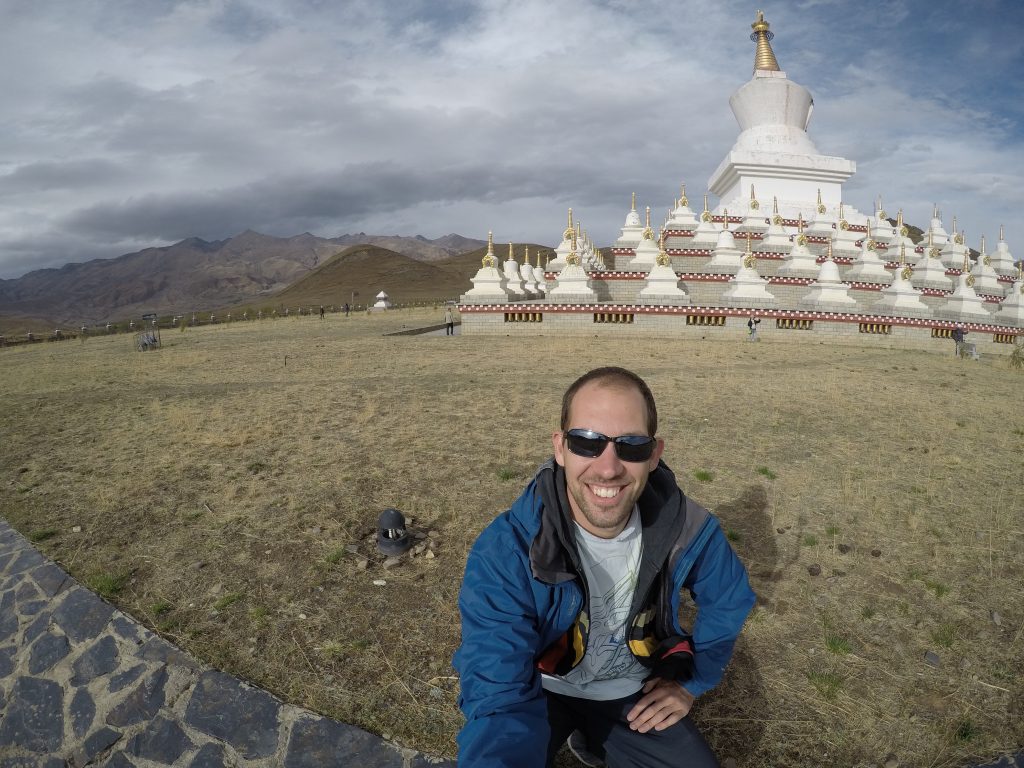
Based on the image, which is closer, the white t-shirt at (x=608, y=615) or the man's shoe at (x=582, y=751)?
the white t-shirt at (x=608, y=615)

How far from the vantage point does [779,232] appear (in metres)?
26.3

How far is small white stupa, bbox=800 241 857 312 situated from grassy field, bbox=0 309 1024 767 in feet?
26.1

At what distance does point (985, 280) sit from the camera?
25141 mm

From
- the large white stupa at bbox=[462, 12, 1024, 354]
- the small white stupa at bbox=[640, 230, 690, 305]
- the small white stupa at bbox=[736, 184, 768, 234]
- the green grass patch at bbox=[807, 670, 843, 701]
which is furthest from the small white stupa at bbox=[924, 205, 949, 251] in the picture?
the green grass patch at bbox=[807, 670, 843, 701]

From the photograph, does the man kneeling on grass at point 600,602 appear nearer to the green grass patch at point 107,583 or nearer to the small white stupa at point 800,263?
the green grass patch at point 107,583

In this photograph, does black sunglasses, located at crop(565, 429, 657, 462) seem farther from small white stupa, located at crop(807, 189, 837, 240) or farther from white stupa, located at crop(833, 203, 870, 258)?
small white stupa, located at crop(807, 189, 837, 240)

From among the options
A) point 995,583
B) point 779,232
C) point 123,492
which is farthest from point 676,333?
point 123,492

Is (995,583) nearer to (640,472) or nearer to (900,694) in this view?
(900,694)

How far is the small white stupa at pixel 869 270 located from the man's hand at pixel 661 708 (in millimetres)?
25261

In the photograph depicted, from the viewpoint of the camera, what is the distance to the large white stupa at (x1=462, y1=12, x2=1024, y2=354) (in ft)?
64.2

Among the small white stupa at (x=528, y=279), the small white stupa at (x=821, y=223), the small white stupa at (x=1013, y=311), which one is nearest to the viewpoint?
the small white stupa at (x=1013, y=311)

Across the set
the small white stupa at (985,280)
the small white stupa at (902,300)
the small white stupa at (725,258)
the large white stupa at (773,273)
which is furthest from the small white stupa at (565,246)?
the small white stupa at (985,280)

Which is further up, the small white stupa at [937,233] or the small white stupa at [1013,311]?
the small white stupa at [937,233]

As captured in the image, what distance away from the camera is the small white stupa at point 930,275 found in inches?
946
